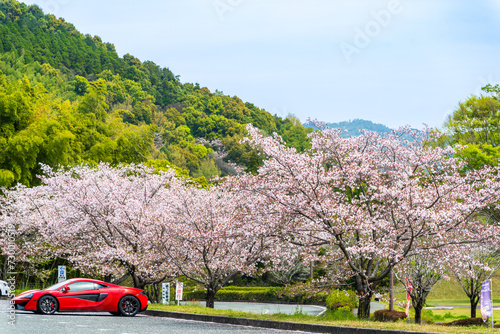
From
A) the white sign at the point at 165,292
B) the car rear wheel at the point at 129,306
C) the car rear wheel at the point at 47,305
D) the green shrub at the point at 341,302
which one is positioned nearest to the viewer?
the car rear wheel at the point at 47,305

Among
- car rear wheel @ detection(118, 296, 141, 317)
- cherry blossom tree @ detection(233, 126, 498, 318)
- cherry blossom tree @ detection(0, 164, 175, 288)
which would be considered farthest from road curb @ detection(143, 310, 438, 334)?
cherry blossom tree @ detection(0, 164, 175, 288)

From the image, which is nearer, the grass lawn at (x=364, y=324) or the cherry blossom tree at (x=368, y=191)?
the grass lawn at (x=364, y=324)

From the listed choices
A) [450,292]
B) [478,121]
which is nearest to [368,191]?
[478,121]

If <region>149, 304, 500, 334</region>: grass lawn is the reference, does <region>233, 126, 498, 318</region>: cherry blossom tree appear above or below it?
above

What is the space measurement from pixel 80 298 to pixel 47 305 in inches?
36.0

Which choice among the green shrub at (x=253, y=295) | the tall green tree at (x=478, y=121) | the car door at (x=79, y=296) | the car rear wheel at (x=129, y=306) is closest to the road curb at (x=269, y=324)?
the car rear wheel at (x=129, y=306)

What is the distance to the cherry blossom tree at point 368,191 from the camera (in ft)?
40.8

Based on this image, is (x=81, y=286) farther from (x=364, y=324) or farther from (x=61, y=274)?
(x=61, y=274)

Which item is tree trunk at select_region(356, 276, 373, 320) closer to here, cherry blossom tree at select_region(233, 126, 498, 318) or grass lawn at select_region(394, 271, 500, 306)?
cherry blossom tree at select_region(233, 126, 498, 318)

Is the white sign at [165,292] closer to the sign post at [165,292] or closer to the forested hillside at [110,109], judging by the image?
the sign post at [165,292]

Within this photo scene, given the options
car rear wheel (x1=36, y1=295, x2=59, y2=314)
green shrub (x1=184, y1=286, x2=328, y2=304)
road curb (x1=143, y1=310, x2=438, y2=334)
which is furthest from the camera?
green shrub (x1=184, y1=286, x2=328, y2=304)

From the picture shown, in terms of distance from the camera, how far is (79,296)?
49.8ft

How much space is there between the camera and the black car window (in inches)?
596

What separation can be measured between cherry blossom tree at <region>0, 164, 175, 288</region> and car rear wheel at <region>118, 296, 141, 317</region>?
4.57 m
